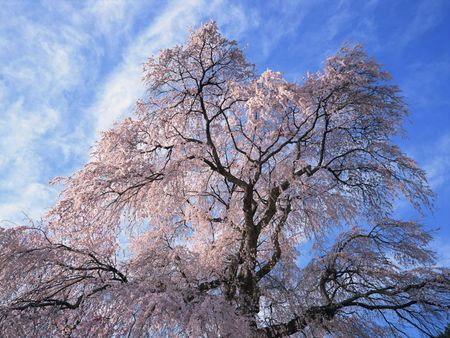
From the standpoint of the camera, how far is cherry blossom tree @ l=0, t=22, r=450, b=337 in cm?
642

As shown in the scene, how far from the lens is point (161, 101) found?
8.44 meters

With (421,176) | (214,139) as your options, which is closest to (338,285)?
(421,176)

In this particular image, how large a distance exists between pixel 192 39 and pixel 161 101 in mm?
1564

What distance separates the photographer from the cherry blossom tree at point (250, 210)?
21.1 feet

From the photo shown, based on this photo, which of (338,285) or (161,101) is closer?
(338,285)

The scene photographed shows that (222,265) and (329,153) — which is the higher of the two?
(329,153)

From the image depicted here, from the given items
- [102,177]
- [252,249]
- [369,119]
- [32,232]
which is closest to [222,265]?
[252,249]

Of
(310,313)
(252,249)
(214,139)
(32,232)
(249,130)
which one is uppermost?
(214,139)

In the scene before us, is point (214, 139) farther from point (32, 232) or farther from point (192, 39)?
point (32, 232)

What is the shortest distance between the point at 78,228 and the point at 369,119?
19.3 ft

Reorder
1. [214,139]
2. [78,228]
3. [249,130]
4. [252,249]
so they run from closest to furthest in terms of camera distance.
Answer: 1. [78,228]
2. [252,249]
3. [249,130]
4. [214,139]

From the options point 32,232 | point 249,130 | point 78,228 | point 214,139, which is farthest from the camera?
point 214,139

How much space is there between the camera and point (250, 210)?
7.77 m

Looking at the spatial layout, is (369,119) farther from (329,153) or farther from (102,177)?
(102,177)
